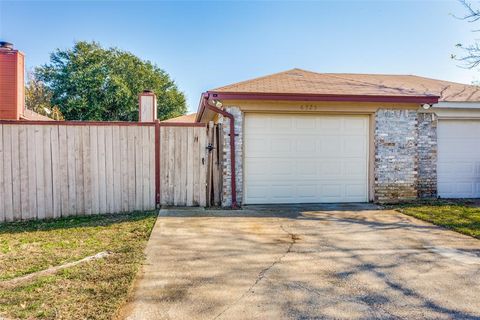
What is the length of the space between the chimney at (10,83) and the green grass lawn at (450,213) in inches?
336

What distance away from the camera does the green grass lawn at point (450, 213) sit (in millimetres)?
5859

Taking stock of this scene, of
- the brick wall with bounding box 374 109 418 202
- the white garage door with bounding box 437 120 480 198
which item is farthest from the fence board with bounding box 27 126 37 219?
the white garage door with bounding box 437 120 480 198

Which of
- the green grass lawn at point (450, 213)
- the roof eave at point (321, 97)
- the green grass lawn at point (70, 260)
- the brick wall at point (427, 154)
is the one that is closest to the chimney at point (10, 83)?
the green grass lawn at point (70, 260)

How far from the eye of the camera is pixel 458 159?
9188mm

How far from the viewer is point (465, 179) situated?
923 cm

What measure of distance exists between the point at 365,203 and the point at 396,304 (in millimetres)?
5353

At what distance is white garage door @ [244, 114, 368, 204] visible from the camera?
7992mm

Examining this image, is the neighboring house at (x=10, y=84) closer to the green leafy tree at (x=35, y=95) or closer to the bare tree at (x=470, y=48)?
the bare tree at (x=470, y=48)

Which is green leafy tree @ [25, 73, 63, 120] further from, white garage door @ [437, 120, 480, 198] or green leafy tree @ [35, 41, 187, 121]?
white garage door @ [437, 120, 480, 198]

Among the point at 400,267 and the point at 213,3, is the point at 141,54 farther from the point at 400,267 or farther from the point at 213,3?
the point at 400,267

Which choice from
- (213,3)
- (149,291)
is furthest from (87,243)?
(213,3)

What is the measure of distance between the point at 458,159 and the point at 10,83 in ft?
36.0

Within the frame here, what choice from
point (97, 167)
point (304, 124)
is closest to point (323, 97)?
point (304, 124)

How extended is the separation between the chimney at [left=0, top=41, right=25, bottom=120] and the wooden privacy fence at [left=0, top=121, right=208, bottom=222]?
793mm
